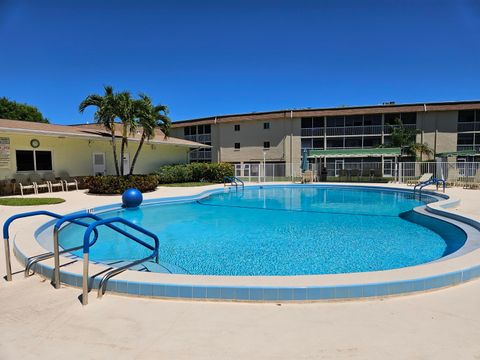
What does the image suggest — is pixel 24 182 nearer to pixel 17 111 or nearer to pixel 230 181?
pixel 230 181

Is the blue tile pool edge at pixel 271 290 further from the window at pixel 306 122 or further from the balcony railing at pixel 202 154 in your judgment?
the balcony railing at pixel 202 154

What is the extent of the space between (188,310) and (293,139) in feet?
105

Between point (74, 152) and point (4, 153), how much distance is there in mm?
3852

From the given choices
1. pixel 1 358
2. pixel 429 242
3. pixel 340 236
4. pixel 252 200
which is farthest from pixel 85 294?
pixel 252 200

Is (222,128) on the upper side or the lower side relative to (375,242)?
upper

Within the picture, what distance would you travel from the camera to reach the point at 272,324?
2857mm

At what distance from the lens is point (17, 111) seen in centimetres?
3741

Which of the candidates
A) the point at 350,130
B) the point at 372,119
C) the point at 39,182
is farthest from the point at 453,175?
the point at 39,182

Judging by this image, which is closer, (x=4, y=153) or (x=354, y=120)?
(x=4, y=153)

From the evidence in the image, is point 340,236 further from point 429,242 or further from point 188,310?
point 188,310

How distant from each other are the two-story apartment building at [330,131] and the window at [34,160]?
1544cm

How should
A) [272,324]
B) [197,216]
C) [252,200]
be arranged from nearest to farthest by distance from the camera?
[272,324] → [197,216] → [252,200]

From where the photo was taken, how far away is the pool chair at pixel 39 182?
15.2 meters

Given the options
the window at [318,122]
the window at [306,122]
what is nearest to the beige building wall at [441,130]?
the window at [318,122]
